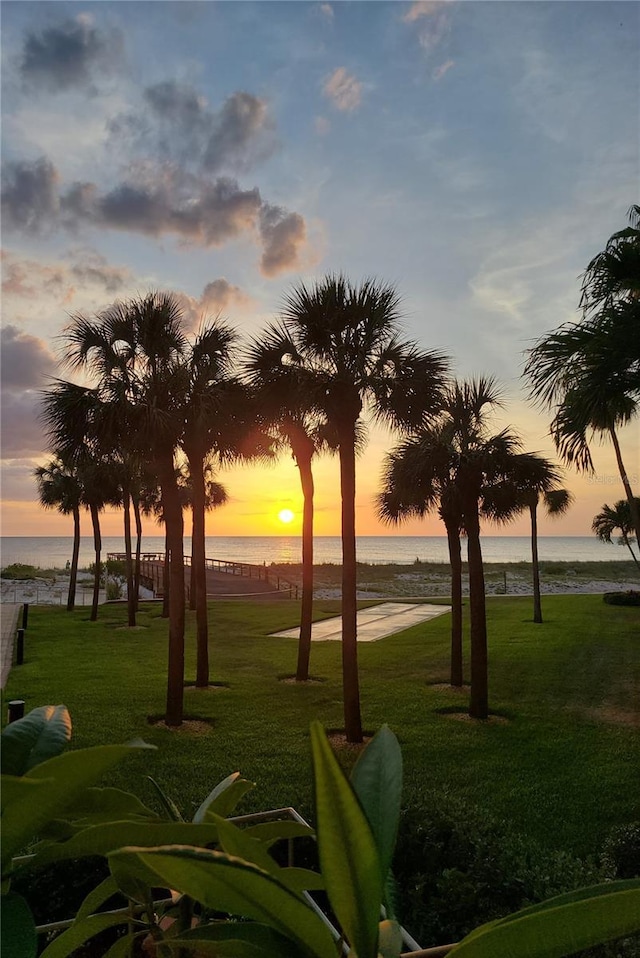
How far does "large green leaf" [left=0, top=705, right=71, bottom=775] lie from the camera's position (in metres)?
1.00

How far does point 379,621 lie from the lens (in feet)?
75.0

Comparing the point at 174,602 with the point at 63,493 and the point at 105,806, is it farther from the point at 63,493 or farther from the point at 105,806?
the point at 63,493

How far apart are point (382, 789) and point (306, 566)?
11.9 meters

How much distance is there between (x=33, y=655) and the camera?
602 inches

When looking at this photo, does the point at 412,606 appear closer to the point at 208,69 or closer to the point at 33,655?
the point at 33,655

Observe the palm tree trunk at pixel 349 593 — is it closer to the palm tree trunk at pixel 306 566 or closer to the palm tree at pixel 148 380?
the palm tree at pixel 148 380

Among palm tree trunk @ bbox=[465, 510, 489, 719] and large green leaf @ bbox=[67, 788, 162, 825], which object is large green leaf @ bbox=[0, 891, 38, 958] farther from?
palm tree trunk @ bbox=[465, 510, 489, 719]

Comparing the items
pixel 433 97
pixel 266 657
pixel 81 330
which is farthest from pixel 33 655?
pixel 433 97

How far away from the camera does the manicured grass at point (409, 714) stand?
6848 mm

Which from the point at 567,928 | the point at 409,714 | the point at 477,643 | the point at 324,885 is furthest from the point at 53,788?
the point at 409,714

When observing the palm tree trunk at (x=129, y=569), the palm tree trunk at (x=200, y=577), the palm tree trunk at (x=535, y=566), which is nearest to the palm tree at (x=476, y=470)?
the palm tree trunk at (x=200, y=577)

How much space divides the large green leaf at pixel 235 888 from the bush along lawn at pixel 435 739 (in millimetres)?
951

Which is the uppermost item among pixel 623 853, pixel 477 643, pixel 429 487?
pixel 429 487

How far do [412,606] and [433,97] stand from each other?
2570cm
